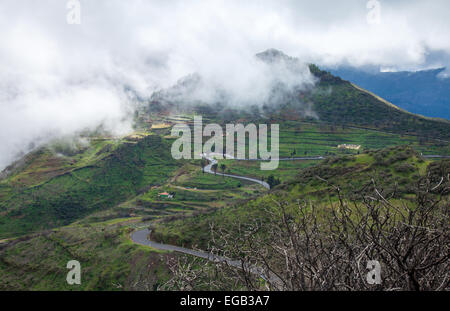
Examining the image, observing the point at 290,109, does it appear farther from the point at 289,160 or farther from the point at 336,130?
the point at 289,160

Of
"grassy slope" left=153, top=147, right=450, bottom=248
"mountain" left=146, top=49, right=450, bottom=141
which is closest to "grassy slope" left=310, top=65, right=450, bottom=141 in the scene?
"mountain" left=146, top=49, right=450, bottom=141

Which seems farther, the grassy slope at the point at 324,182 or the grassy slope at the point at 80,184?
the grassy slope at the point at 80,184

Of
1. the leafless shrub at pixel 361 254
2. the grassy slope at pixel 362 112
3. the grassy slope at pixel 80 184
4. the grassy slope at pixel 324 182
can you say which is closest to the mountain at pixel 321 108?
the grassy slope at pixel 362 112

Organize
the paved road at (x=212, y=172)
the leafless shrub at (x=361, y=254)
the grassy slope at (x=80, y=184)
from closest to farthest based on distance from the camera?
1. the leafless shrub at (x=361, y=254)
2. the paved road at (x=212, y=172)
3. the grassy slope at (x=80, y=184)

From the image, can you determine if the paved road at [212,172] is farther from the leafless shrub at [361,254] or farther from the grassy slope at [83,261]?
the leafless shrub at [361,254]

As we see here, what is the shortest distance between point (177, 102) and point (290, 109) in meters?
76.8

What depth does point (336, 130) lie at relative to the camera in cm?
11962

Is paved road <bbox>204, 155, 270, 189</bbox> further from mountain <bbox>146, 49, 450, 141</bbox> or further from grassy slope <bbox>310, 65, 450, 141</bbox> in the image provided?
grassy slope <bbox>310, 65, 450, 141</bbox>

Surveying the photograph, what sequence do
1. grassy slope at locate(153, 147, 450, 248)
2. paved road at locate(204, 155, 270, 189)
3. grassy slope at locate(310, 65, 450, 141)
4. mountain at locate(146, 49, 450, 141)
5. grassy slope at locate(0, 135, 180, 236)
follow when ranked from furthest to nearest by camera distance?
mountain at locate(146, 49, 450, 141), grassy slope at locate(310, 65, 450, 141), grassy slope at locate(0, 135, 180, 236), paved road at locate(204, 155, 270, 189), grassy slope at locate(153, 147, 450, 248)

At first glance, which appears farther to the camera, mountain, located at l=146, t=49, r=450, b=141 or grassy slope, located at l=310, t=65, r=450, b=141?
mountain, located at l=146, t=49, r=450, b=141

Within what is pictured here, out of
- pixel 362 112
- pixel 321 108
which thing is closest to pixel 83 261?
pixel 362 112

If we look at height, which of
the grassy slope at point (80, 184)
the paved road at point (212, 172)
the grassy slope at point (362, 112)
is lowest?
the grassy slope at point (80, 184)

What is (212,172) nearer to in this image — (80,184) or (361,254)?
(80,184)
